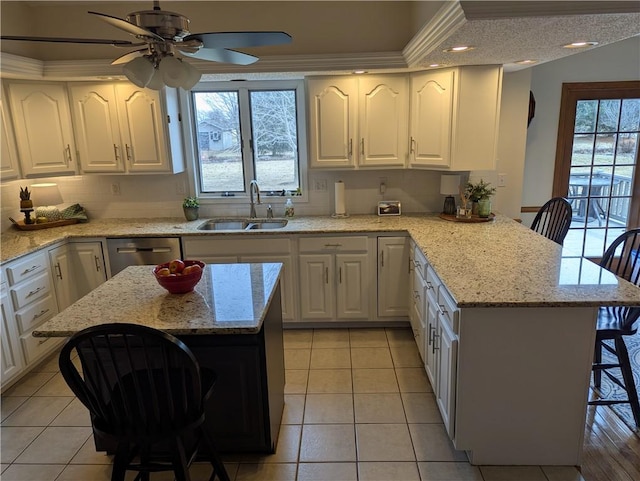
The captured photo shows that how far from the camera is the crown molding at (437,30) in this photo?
6.37ft

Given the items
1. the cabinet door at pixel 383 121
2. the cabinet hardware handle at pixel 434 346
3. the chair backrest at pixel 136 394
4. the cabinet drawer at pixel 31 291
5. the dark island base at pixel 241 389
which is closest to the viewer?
the chair backrest at pixel 136 394

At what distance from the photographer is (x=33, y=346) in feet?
10.4

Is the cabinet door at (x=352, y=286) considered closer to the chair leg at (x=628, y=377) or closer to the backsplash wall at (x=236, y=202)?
the backsplash wall at (x=236, y=202)

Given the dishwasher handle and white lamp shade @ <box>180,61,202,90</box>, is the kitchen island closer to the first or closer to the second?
white lamp shade @ <box>180,61,202,90</box>

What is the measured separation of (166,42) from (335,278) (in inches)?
91.3

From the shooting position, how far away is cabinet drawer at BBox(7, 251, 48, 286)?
2.98 metres

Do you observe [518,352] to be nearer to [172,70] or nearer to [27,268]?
[172,70]

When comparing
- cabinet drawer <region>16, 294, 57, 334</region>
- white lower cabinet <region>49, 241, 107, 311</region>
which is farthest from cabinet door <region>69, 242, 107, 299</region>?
cabinet drawer <region>16, 294, 57, 334</region>

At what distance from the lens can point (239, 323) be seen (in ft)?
6.20

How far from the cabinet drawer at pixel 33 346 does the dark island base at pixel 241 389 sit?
1202 millimetres

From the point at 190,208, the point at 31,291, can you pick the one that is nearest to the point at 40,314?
the point at 31,291

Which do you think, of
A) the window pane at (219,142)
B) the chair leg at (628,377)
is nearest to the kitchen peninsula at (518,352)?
the chair leg at (628,377)

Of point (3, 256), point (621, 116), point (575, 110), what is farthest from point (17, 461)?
point (621, 116)

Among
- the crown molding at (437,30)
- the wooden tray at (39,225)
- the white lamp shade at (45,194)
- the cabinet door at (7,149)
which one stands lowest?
the wooden tray at (39,225)
